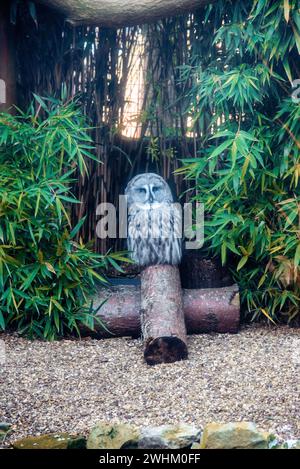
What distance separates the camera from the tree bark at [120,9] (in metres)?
3.92

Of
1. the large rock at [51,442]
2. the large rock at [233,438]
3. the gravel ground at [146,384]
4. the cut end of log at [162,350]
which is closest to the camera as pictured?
the large rock at [233,438]

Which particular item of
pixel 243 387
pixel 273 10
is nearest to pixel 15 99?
pixel 273 10

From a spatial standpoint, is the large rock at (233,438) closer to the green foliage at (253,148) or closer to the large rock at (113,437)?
the large rock at (113,437)

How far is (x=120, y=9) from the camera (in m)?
3.95

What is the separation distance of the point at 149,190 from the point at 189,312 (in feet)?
2.29

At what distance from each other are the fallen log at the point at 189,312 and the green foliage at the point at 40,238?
Answer: 91mm

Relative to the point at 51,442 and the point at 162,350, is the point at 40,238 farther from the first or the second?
the point at 51,442

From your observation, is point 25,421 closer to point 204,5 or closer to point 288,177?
point 288,177

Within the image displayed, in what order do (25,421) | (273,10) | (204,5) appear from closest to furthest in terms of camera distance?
(25,421) < (273,10) < (204,5)

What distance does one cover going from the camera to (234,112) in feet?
13.3

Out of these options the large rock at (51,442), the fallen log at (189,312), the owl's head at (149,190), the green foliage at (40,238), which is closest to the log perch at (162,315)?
the fallen log at (189,312)

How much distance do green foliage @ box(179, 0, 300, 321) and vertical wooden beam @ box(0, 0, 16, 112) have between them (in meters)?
0.98

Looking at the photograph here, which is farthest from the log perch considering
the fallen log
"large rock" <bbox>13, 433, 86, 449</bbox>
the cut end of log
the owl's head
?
"large rock" <bbox>13, 433, 86, 449</bbox>

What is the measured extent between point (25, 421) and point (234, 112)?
2047mm
